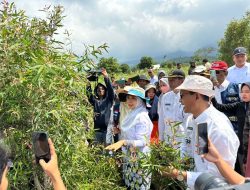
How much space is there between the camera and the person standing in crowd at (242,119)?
485cm

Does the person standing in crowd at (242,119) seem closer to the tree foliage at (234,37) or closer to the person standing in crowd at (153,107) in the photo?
the person standing in crowd at (153,107)

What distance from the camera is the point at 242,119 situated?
5.12 meters

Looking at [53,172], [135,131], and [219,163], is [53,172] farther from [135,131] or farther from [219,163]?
[135,131]

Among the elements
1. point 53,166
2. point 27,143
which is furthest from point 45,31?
point 53,166

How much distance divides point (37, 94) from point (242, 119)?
118 inches

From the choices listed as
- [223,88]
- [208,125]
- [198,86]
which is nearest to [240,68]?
[223,88]

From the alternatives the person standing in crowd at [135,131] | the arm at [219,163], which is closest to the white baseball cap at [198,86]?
the arm at [219,163]

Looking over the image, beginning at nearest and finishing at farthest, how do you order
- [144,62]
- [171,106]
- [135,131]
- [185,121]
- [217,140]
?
[217,140] → [135,131] → [185,121] → [171,106] → [144,62]

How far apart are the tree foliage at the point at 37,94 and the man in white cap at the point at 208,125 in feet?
3.11

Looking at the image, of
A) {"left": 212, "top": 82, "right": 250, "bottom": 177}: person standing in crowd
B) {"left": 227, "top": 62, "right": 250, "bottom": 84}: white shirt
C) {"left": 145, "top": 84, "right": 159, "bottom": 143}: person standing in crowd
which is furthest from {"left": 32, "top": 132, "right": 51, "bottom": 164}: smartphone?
{"left": 227, "top": 62, "right": 250, "bottom": 84}: white shirt

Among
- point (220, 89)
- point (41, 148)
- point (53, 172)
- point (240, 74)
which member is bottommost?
point (53, 172)

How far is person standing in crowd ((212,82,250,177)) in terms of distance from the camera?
15.9 ft

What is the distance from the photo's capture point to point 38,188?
3.40m

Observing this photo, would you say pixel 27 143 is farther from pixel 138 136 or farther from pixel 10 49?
pixel 138 136
